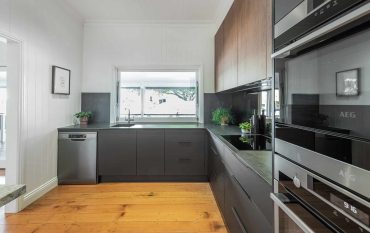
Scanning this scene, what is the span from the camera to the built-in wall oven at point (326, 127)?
0.45 m

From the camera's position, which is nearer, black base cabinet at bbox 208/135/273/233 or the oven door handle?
the oven door handle

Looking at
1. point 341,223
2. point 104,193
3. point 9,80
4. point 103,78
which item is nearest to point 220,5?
point 103,78

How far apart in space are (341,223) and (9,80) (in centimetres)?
306

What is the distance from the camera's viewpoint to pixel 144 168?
11.5 ft

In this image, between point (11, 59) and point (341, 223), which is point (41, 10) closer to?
point (11, 59)

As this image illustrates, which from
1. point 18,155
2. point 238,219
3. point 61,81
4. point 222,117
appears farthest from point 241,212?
point 61,81

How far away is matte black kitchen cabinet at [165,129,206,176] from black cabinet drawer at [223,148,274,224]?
1.80 meters

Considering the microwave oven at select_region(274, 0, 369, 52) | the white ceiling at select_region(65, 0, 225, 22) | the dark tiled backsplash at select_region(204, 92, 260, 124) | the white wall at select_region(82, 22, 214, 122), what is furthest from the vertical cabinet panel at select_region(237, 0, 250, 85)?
the white wall at select_region(82, 22, 214, 122)

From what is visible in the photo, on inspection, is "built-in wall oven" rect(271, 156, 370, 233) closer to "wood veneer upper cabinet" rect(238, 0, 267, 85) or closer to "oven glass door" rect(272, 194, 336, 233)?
"oven glass door" rect(272, 194, 336, 233)

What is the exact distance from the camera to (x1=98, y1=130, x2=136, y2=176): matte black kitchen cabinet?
11.3 feet

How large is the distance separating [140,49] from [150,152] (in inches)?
70.9

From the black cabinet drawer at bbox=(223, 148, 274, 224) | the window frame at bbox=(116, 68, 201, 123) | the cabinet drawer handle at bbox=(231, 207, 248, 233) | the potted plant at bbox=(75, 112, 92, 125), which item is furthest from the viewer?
the window frame at bbox=(116, 68, 201, 123)

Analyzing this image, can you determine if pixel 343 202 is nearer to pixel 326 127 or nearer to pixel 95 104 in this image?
pixel 326 127

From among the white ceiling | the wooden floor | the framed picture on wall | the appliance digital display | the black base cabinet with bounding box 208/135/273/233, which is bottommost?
the wooden floor
